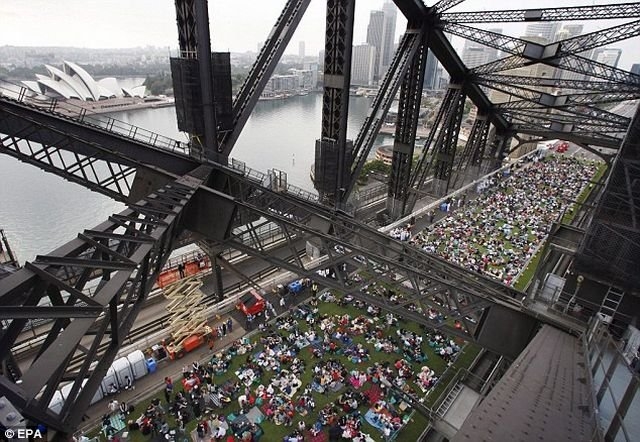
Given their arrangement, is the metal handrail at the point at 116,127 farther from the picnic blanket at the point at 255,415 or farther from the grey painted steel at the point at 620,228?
the grey painted steel at the point at 620,228

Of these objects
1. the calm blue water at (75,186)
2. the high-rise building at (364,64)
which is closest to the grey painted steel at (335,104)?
the calm blue water at (75,186)

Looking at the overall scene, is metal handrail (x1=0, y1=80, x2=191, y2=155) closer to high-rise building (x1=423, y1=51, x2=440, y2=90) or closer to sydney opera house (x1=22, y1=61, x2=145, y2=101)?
sydney opera house (x1=22, y1=61, x2=145, y2=101)

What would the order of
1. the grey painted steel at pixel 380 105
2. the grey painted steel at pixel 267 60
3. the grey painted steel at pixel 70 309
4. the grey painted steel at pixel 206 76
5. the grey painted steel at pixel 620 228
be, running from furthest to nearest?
the grey painted steel at pixel 380 105 < the grey painted steel at pixel 267 60 < the grey painted steel at pixel 206 76 < the grey painted steel at pixel 620 228 < the grey painted steel at pixel 70 309

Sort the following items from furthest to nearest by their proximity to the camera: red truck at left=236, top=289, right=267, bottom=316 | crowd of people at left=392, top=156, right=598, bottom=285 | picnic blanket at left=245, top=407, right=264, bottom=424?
crowd of people at left=392, top=156, right=598, bottom=285
red truck at left=236, top=289, right=267, bottom=316
picnic blanket at left=245, top=407, right=264, bottom=424

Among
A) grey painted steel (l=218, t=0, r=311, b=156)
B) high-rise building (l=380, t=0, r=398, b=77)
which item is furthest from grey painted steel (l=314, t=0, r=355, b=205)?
high-rise building (l=380, t=0, r=398, b=77)

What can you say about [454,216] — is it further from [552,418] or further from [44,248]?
[44,248]

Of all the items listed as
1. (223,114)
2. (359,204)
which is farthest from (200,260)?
(359,204)
